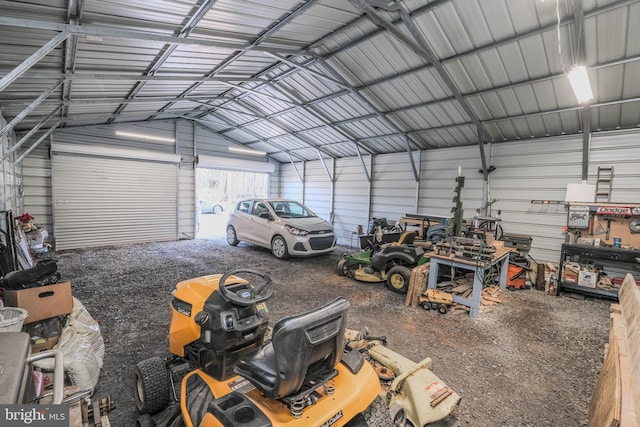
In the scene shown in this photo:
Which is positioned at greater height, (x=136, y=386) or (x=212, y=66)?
(x=212, y=66)

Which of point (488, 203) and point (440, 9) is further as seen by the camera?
point (488, 203)

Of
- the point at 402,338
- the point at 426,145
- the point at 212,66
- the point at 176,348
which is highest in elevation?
the point at 212,66

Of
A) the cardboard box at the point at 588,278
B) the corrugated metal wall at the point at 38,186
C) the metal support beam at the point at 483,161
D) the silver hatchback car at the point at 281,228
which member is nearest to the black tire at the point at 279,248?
the silver hatchback car at the point at 281,228

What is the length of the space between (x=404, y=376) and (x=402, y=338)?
144cm

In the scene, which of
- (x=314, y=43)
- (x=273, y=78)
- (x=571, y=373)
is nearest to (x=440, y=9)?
(x=314, y=43)

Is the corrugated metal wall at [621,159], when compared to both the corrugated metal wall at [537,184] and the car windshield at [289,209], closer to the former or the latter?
the corrugated metal wall at [537,184]

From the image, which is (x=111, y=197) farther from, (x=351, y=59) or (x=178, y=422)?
(x=178, y=422)

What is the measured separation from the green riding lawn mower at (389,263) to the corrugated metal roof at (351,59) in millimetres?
3187

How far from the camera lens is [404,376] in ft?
7.20

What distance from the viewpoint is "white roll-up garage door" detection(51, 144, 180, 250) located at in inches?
315

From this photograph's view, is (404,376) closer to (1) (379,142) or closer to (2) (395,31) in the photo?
(2) (395,31)

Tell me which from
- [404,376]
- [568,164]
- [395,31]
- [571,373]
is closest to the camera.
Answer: [404,376]

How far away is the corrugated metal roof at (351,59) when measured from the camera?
369 cm

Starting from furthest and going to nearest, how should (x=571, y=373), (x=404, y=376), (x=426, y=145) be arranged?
(x=426, y=145) → (x=571, y=373) → (x=404, y=376)
